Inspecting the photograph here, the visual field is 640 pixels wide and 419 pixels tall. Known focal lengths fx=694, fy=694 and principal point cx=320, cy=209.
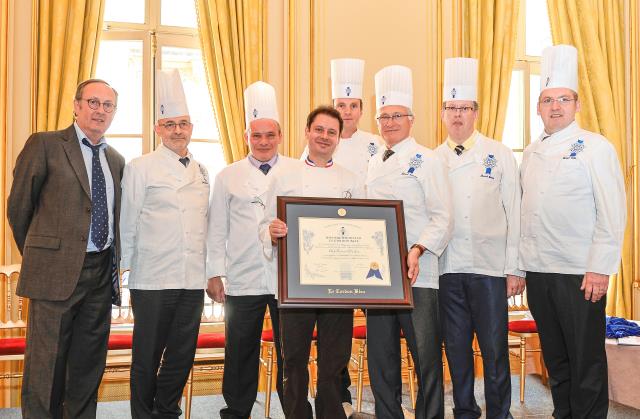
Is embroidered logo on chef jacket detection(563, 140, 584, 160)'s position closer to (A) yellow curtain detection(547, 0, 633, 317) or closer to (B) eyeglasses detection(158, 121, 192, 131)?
(B) eyeglasses detection(158, 121, 192, 131)

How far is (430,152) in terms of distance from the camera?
3258 mm

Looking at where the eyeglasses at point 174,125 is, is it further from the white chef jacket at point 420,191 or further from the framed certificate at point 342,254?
the white chef jacket at point 420,191

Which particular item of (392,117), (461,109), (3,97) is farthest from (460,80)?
(3,97)

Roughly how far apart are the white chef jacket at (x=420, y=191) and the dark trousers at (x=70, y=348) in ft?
4.41

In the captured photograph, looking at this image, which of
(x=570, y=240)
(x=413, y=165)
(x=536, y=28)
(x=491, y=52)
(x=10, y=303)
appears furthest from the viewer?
(x=536, y=28)

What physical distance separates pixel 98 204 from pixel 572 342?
7.17 feet

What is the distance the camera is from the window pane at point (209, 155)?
5129mm

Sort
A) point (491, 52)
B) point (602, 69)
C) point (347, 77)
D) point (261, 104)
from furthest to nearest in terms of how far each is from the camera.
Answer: point (602, 69)
point (491, 52)
point (347, 77)
point (261, 104)

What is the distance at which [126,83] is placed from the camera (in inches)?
197

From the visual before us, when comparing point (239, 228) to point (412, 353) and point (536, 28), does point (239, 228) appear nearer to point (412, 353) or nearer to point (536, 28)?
point (412, 353)

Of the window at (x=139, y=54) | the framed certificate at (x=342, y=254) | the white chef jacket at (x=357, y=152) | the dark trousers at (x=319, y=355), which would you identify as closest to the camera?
the framed certificate at (x=342, y=254)

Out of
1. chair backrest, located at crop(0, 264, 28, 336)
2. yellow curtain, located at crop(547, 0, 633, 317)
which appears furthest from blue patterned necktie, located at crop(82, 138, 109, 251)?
yellow curtain, located at crop(547, 0, 633, 317)

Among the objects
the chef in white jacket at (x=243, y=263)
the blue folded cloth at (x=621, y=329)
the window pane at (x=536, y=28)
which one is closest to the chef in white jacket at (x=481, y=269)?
the chef in white jacket at (x=243, y=263)

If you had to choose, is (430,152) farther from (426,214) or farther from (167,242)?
(167,242)
